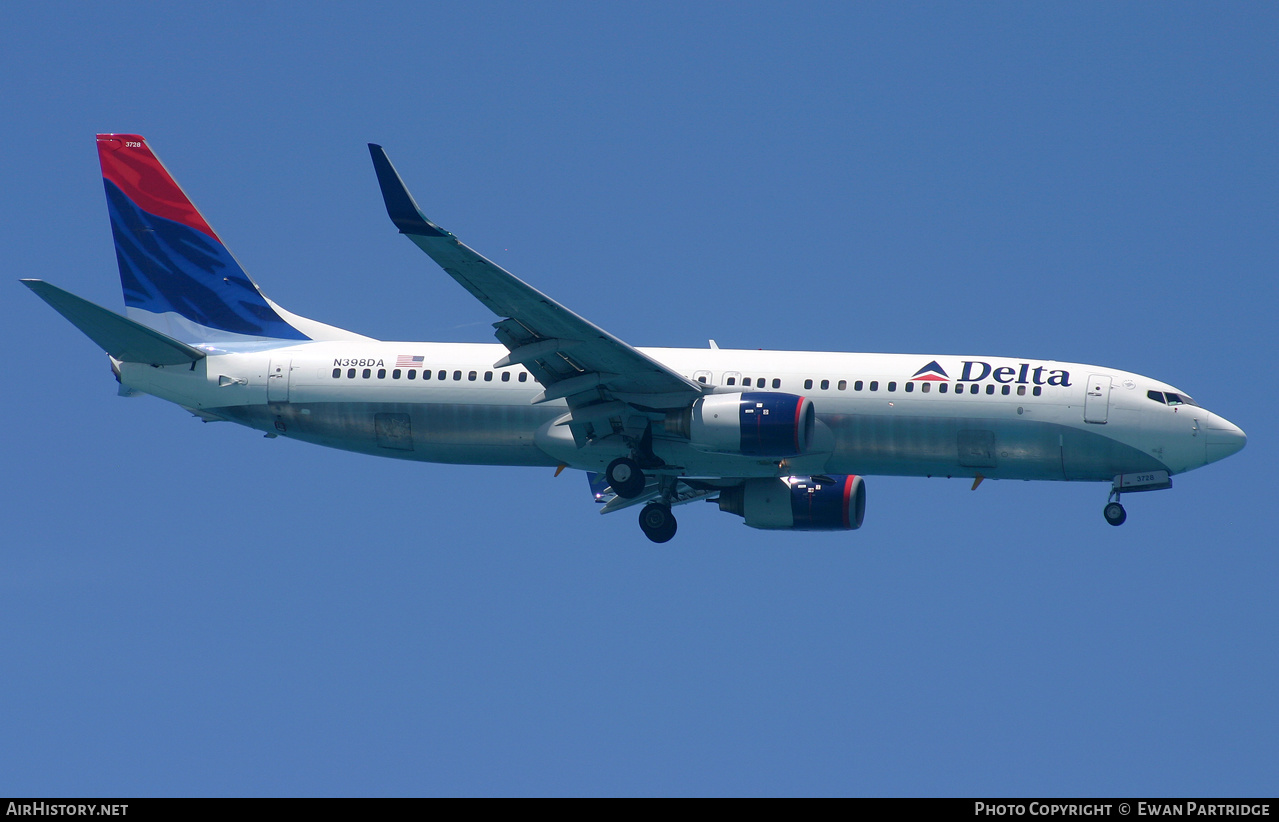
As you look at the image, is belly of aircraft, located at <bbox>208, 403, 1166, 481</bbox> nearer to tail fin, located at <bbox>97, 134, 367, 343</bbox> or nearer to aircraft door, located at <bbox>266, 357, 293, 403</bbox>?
aircraft door, located at <bbox>266, 357, 293, 403</bbox>

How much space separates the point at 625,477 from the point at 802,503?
5.60 m

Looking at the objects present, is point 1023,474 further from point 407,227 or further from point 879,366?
point 407,227

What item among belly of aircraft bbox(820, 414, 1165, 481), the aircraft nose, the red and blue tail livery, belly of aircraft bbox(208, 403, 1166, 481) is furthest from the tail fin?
the aircraft nose

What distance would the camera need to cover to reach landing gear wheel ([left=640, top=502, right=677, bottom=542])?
4231 cm

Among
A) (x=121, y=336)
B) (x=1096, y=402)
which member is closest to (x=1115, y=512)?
(x=1096, y=402)

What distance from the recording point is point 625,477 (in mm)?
39406

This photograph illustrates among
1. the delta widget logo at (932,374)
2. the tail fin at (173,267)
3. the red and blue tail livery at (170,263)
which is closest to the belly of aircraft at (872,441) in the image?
the delta widget logo at (932,374)

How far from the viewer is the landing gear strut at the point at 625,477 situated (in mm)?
39375

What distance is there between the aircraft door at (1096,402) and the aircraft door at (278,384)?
20.4 m

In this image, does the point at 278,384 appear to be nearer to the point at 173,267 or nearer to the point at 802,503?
the point at 173,267

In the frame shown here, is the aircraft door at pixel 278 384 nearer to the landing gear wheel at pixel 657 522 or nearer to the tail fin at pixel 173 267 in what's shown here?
the tail fin at pixel 173 267

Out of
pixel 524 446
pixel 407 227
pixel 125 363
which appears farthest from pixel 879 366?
pixel 125 363

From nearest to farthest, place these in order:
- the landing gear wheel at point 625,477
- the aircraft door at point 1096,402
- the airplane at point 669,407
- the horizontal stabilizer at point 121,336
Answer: the airplane at point 669,407 → the horizontal stabilizer at point 121,336 → the aircraft door at point 1096,402 → the landing gear wheel at point 625,477

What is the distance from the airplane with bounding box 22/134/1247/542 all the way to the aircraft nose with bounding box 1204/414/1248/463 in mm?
34
